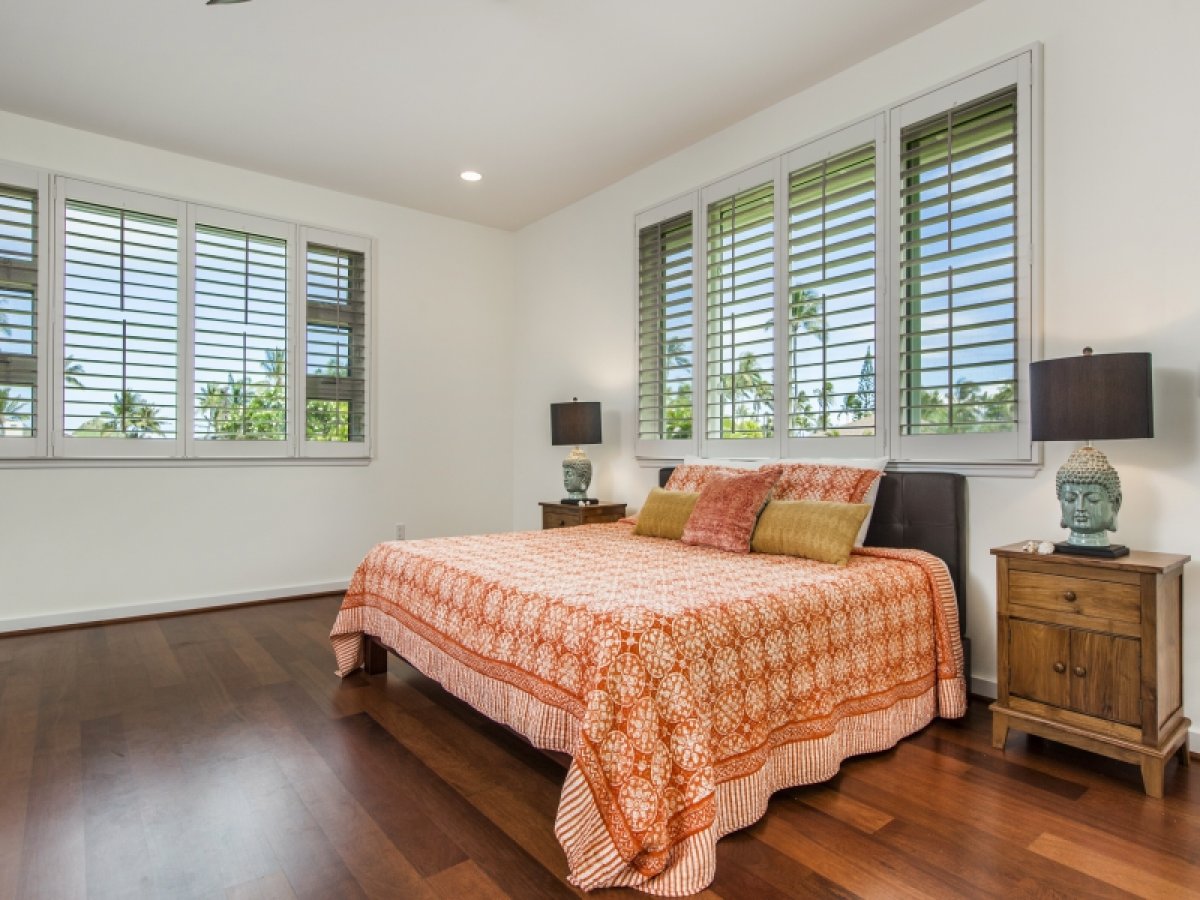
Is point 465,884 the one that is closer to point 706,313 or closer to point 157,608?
point 706,313

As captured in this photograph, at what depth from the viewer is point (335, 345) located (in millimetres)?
4898

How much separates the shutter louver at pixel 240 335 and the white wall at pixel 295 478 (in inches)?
10.3

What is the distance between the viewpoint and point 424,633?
260 centimetres

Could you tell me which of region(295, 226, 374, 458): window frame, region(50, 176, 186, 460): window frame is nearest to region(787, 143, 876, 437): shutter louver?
region(295, 226, 374, 458): window frame

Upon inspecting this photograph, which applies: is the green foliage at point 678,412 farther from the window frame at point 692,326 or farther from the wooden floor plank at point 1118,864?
the wooden floor plank at point 1118,864

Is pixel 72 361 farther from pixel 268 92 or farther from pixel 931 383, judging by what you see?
pixel 931 383

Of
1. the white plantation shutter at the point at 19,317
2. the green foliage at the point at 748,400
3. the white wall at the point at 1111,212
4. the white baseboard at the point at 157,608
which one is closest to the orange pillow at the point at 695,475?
the green foliage at the point at 748,400

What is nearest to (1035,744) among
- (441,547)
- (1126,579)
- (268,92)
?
(1126,579)

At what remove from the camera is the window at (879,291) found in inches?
109

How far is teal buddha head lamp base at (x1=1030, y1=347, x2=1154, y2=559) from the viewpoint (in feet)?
6.96

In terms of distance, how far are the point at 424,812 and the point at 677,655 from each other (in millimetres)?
893

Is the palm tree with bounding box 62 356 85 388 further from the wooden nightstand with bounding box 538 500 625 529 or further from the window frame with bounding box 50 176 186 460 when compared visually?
the wooden nightstand with bounding box 538 500 625 529

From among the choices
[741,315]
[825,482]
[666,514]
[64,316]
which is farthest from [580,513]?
[64,316]

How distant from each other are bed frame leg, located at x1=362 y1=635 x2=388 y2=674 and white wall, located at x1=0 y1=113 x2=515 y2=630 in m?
1.87
